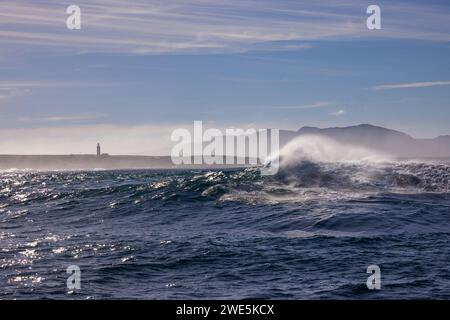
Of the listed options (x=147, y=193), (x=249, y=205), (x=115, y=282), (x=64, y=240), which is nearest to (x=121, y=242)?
(x=64, y=240)

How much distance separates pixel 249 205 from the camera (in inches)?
1196

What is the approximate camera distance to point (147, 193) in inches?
1560

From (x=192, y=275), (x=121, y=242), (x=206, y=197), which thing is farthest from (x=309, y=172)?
(x=192, y=275)

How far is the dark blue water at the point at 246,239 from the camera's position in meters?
14.2

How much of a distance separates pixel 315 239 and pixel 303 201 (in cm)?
1027

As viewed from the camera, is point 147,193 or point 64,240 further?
point 147,193

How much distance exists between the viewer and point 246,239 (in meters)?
21.0

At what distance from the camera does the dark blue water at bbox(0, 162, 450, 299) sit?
559 inches

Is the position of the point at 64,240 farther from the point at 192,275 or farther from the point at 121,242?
the point at 192,275

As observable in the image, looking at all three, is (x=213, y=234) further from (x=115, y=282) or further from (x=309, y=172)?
(x=309, y=172)

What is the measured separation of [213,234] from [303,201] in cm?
927
